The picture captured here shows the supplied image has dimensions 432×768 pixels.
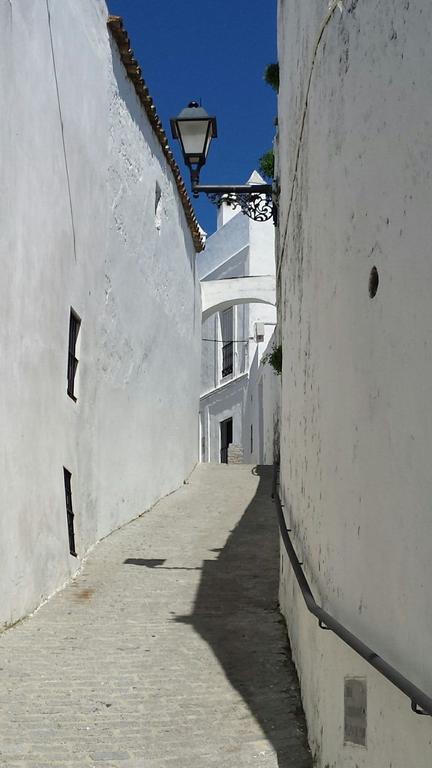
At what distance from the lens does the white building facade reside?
25703 mm

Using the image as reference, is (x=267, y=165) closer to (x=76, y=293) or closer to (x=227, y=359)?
(x=76, y=293)

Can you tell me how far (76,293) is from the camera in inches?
383

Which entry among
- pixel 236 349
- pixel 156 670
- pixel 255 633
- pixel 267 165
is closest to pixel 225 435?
pixel 236 349

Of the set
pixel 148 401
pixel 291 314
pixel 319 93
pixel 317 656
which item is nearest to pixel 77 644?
pixel 317 656

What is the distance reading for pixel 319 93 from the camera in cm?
512

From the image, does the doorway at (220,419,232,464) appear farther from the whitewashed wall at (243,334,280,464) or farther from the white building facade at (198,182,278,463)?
the whitewashed wall at (243,334,280,464)

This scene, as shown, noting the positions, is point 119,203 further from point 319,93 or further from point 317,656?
point 317,656

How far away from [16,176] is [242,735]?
15.3 ft

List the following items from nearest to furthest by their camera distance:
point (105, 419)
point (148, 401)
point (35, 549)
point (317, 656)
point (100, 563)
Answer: point (317, 656) → point (35, 549) → point (100, 563) → point (105, 419) → point (148, 401)

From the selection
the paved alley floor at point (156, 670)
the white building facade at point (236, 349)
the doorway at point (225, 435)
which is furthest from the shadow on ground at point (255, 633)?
the doorway at point (225, 435)

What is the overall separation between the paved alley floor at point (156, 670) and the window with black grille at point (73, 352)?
76.7 inches

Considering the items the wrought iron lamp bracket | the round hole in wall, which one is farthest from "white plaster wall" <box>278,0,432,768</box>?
the wrought iron lamp bracket

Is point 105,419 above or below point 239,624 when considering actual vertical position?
above

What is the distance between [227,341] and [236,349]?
0.78 meters
